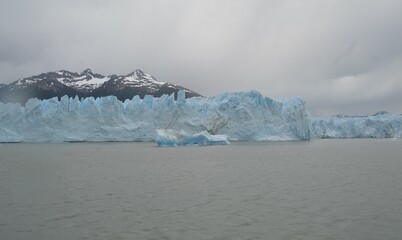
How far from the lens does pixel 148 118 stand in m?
68.2

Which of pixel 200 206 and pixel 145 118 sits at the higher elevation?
pixel 145 118

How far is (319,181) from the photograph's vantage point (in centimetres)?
2103

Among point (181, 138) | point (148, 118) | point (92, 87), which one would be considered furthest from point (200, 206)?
point (92, 87)

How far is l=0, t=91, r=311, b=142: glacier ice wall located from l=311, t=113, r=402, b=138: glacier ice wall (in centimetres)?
2811

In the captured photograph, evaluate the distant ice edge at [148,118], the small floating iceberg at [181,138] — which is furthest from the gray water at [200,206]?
the distant ice edge at [148,118]

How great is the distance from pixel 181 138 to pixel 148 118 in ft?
42.8

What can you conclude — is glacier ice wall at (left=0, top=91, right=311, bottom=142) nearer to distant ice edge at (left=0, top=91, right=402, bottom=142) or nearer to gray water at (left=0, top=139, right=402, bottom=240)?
distant ice edge at (left=0, top=91, right=402, bottom=142)

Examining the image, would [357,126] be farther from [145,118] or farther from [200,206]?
[200,206]

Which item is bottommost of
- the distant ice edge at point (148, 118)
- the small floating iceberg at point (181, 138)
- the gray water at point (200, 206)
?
the gray water at point (200, 206)

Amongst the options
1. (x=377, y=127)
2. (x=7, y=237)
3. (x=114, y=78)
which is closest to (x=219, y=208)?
(x=7, y=237)

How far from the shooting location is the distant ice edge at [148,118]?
6519 centimetres

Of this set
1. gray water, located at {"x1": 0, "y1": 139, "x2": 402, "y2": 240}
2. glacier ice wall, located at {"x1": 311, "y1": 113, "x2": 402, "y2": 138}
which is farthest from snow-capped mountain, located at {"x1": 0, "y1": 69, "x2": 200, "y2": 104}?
gray water, located at {"x1": 0, "y1": 139, "x2": 402, "y2": 240}

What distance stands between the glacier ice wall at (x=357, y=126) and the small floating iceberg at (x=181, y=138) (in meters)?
43.9

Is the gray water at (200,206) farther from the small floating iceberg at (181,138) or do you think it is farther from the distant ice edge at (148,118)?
the distant ice edge at (148,118)
